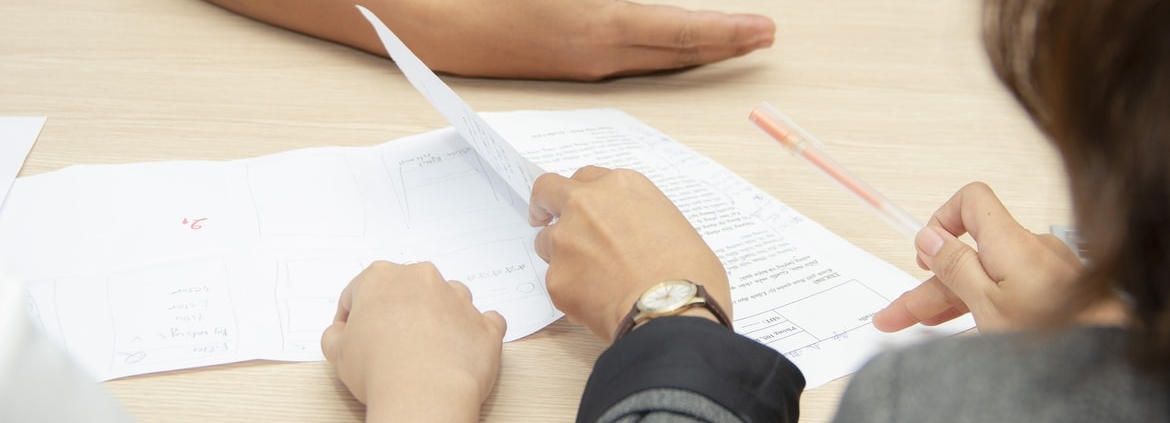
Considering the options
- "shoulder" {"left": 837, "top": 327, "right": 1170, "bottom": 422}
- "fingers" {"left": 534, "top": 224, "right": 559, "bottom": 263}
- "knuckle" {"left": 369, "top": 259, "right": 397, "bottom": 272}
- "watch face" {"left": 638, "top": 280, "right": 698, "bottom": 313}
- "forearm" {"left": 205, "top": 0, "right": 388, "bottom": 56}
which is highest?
"forearm" {"left": 205, "top": 0, "right": 388, "bottom": 56}

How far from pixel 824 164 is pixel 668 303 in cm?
26

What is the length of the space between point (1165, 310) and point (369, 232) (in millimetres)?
501

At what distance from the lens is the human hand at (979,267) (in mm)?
538

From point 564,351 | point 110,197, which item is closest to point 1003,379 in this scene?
point 564,351

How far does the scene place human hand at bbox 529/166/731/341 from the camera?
54 centimetres

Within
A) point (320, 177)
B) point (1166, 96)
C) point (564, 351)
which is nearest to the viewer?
point (1166, 96)

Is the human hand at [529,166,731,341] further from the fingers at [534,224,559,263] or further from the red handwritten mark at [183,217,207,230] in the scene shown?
the red handwritten mark at [183,217,207,230]

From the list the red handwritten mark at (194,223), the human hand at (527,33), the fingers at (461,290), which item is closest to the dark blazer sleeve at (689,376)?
the fingers at (461,290)

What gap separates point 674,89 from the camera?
89 cm

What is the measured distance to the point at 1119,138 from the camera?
0.24 metres

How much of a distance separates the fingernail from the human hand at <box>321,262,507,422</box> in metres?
0.25

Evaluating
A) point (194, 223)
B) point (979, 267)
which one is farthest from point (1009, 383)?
point (194, 223)

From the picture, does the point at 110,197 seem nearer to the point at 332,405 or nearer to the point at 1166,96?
the point at 332,405

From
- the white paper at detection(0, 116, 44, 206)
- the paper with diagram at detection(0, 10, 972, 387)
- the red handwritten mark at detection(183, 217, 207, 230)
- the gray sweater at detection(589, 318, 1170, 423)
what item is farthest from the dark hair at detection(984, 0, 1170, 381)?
the white paper at detection(0, 116, 44, 206)
